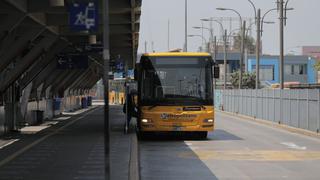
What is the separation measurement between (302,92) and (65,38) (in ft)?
35.8

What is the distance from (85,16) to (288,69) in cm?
11119

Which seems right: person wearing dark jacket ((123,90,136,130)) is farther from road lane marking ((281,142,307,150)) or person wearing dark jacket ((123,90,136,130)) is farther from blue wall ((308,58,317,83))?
blue wall ((308,58,317,83))

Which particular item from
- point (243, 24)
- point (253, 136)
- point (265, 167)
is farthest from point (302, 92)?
point (243, 24)

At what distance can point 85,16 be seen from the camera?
453 inches

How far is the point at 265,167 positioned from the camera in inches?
602

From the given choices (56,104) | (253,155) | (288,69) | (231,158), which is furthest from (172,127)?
(288,69)

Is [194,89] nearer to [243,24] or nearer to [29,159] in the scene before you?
[29,159]

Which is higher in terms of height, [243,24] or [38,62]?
[243,24]

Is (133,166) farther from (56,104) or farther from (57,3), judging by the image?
(56,104)

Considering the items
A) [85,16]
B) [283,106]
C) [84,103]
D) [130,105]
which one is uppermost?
[85,16]

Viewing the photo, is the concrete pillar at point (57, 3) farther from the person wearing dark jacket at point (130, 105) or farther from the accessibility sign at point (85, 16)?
the person wearing dark jacket at point (130, 105)

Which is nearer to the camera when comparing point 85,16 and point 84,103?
point 85,16

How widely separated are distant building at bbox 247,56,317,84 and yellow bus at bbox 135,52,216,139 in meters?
95.5

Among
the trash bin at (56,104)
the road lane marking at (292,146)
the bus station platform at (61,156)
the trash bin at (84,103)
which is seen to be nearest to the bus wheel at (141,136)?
the bus station platform at (61,156)
